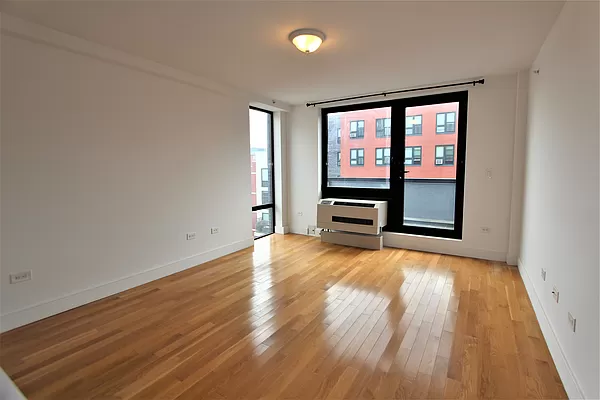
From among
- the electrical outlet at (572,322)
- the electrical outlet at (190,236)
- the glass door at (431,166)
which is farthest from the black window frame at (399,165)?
the electrical outlet at (572,322)

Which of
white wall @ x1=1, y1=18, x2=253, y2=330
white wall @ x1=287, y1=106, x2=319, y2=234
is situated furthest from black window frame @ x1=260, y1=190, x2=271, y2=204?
white wall @ x1=1, y1=18, x2=253, y2=330

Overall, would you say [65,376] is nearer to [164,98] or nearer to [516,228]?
[164,98]

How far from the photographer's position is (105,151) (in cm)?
313

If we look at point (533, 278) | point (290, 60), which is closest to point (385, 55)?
point (290, 60)

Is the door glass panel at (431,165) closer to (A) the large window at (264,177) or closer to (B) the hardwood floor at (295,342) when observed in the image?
(B) the hardwood floor at (295,342)

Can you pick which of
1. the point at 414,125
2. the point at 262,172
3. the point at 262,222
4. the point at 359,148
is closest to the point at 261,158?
the point at 262,172

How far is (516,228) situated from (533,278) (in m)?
1.23

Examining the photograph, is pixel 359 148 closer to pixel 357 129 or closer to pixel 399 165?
pixel 357 129

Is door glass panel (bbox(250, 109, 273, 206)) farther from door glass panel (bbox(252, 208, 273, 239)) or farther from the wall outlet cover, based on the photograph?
the wall outlet cover

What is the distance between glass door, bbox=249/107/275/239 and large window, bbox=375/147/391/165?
6.54 feet

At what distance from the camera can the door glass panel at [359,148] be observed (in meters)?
5.19

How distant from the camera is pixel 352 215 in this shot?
5164mm

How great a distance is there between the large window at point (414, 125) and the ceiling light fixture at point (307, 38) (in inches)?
97.9

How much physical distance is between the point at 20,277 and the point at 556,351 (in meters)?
3.97
